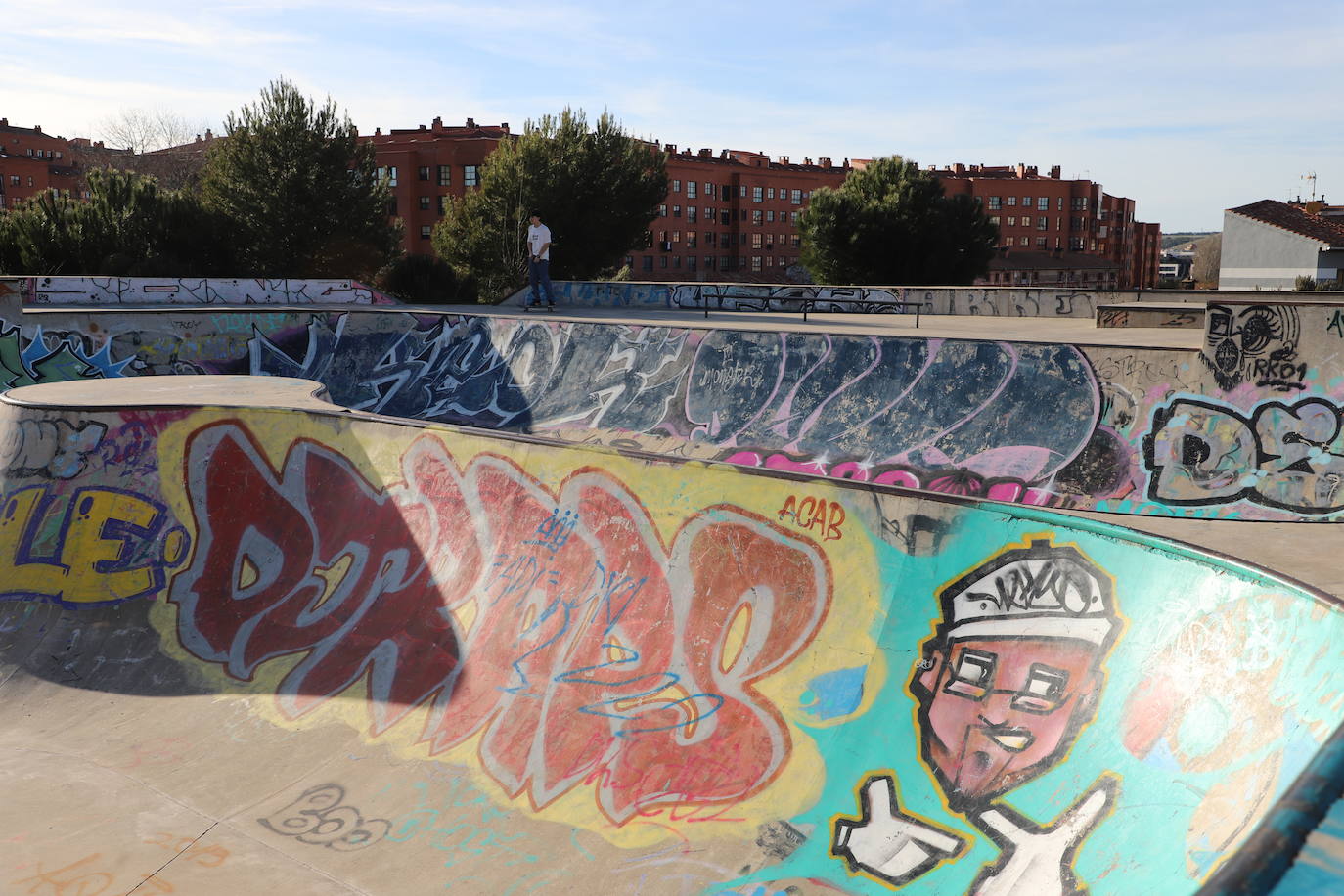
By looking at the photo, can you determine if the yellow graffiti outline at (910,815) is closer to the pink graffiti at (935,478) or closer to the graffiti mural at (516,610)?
the graffiti mural at (516,610)

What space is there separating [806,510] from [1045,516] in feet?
4.58

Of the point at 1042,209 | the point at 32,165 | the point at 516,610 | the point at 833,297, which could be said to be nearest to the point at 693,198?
the point at 1042,209

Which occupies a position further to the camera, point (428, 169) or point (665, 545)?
point (428, 169)

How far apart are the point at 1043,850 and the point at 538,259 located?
17502 mm

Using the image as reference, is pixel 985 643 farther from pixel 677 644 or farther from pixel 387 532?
pixel 387 532

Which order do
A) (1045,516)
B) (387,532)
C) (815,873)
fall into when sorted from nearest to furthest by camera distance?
1. (815,873)
2. (1045,516)
3. (387,532)

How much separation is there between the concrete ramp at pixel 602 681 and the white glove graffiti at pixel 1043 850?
0.05 ft

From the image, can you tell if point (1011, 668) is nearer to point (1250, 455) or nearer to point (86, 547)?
point (1250, 455)

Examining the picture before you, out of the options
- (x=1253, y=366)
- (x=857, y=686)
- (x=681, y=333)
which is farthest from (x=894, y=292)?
(x=857, y=686)

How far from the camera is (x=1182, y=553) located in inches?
173

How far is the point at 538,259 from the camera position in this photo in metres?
19.8

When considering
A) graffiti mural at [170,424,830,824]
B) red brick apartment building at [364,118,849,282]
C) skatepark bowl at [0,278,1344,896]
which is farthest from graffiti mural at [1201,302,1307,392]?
red brick apartment building at [364,118,849,282]

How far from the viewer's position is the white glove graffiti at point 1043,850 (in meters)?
3.74

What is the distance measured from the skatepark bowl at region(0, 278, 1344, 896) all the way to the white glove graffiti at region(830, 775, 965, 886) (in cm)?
2
